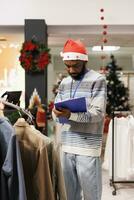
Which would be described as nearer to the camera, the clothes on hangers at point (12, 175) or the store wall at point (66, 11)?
the clothes on hangers at point (12, 175)

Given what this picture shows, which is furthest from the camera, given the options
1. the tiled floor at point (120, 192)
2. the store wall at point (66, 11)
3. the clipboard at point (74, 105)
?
the store wall at point (66, 11)

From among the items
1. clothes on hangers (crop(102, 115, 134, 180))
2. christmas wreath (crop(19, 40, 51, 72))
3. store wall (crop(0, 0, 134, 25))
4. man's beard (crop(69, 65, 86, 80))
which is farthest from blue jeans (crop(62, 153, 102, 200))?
store wall (crop(0, 0, 134, 25))

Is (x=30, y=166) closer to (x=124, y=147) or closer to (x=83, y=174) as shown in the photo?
(x=83, y=174)

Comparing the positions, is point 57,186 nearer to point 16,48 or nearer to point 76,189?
point 76,189

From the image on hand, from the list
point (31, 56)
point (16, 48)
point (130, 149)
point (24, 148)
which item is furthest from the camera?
point (16, 48)

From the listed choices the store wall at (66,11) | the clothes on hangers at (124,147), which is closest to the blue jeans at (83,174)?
the clothes on hangers at (124,147)

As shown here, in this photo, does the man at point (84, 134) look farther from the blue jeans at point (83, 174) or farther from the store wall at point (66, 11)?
the store wall at point (66, 11)

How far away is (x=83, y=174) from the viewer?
2.08m

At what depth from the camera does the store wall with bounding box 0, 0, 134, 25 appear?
14.8ft

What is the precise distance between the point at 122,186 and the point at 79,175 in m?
2.06

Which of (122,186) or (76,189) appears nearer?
→ (76,189)

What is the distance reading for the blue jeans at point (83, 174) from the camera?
208cm

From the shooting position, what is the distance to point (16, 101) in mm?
3859

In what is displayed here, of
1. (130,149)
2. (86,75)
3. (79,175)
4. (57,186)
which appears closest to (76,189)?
(79,175)
